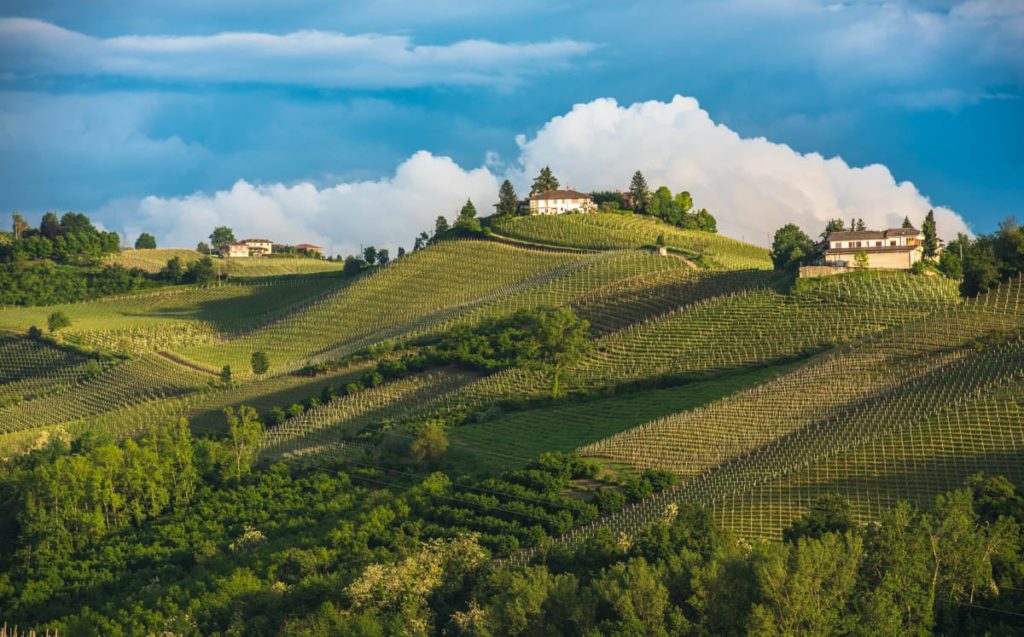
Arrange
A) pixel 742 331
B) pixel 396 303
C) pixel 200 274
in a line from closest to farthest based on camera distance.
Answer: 1. pixel 742 331
2. pixel 396 303
3. pixel 200 274

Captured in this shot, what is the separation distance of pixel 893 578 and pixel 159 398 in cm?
6785

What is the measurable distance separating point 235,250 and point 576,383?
384 ft

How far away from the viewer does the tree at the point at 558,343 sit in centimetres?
8494

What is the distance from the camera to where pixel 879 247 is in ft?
345

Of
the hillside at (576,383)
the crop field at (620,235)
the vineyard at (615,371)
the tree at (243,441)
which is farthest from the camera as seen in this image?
the crop field at (620,235)

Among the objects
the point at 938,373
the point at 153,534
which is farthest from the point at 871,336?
the point at 153,534

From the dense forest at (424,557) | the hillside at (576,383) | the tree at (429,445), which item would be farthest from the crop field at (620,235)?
the tree at (429,445)

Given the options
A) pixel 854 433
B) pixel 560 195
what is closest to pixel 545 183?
pixel 560 195

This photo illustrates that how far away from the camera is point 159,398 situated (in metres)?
103

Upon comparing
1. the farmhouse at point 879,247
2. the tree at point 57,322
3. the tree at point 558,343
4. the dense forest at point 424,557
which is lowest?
the dense forest at point 424,557

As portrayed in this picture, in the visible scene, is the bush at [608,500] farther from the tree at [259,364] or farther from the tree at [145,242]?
the tree at [145,242]

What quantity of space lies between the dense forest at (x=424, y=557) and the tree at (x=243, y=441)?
0.18m

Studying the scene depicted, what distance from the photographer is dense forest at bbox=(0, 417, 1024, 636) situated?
150 ft

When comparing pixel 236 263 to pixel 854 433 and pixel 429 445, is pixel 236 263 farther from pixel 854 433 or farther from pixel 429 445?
pixel 854 433
